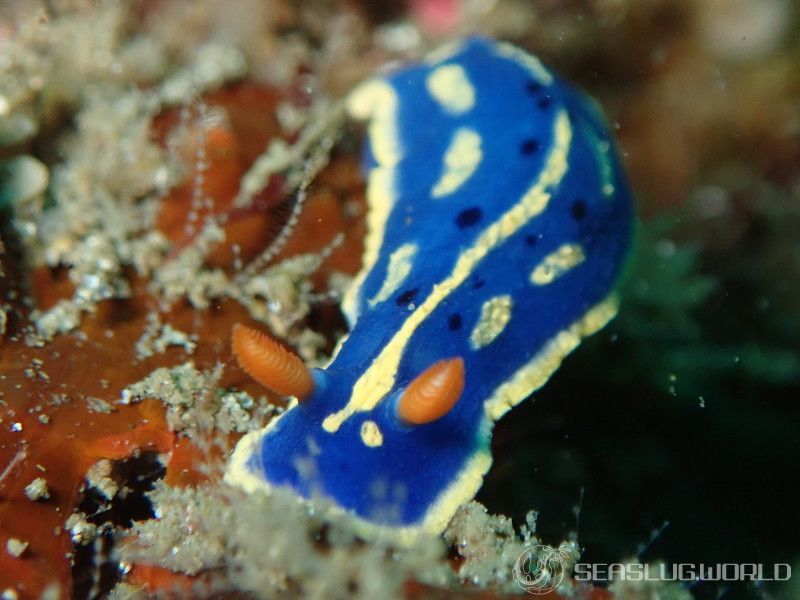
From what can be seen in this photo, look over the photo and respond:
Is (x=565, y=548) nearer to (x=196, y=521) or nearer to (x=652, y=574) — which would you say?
(x=652, y=574)

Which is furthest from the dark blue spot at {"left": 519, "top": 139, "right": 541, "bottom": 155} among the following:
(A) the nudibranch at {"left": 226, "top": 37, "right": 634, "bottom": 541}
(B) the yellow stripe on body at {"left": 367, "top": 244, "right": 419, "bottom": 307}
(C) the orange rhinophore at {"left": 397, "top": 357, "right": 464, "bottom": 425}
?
(C) the orange rhinophore at {"left": 397, "top": 357, "right": 464, "bottom": 425}

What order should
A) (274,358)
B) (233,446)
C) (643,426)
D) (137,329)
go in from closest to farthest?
1. (274,358)
2. (233,446)
3. (137,329)
4. (643,426)

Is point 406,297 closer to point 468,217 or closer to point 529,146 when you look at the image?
point 468,217

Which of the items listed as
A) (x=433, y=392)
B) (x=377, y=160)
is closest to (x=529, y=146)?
(x=377, y=160)

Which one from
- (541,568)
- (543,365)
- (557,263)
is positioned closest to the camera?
(541,568)

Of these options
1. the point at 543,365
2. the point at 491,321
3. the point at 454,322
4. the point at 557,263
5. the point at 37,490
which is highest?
the point at 37,490

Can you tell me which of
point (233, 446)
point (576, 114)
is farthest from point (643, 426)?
point (233, 446)

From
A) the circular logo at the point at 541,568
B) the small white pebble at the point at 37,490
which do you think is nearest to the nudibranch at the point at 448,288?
the circular logo at the point at 541,568
